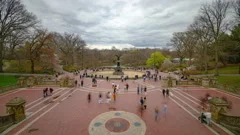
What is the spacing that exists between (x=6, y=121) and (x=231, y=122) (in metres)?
17.5

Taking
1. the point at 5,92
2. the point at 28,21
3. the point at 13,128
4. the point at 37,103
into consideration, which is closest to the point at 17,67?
the point at 28,21

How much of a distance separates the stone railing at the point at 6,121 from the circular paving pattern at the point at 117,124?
6.35 meters

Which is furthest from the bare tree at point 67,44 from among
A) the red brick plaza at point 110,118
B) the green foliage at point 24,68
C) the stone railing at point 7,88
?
the red brick plaza at point 110,118

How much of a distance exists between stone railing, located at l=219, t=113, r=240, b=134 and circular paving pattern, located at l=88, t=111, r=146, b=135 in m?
6.31

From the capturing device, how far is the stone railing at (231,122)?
1101 cm

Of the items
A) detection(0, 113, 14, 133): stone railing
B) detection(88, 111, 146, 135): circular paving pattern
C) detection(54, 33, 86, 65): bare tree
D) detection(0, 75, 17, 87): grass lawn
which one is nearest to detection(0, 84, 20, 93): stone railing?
detection(0, 75, 17, 87): grass lawn

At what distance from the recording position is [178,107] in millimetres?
16328

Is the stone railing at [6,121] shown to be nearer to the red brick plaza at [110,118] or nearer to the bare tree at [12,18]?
the red brick plaza at [110,118]

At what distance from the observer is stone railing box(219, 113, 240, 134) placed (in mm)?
11006

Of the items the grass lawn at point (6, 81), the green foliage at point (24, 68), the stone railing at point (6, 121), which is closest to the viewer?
the stone railing at point (6, 121)

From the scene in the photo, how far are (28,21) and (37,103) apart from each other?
21748mm

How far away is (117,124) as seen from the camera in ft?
40.1

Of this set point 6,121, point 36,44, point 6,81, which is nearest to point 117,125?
point 6,121

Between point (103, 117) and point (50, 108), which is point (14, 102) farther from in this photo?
point (103, 117)
